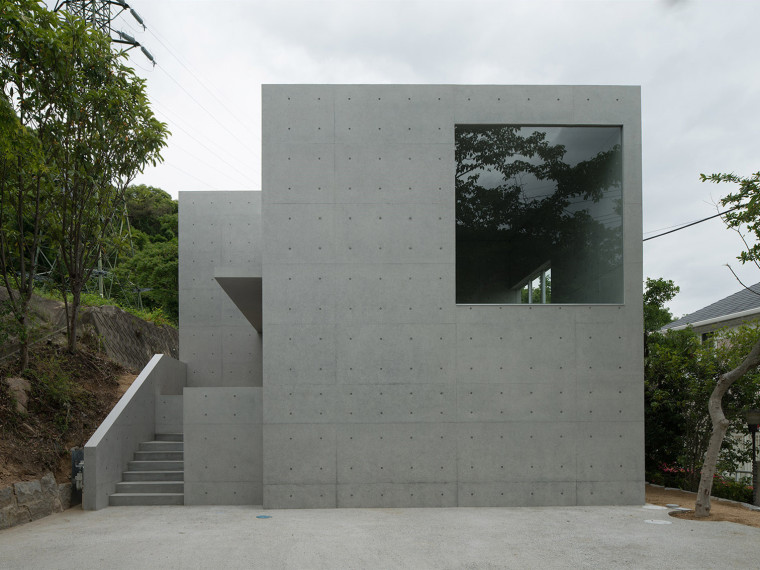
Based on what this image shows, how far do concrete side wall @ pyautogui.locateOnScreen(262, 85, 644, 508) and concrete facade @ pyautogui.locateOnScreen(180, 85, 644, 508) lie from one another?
0.02 m

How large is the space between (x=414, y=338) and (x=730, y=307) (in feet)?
37.6

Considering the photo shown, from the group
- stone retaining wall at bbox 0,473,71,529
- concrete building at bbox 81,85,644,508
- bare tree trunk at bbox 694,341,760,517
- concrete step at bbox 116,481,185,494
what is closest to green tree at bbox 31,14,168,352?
concrete building at bbox 81,85,644,508

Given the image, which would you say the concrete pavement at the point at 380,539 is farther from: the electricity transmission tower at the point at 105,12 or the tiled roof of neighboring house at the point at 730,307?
the electricity transmission tower at the point at 105,12

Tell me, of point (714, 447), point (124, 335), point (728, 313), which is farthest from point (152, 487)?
point (728, 313)

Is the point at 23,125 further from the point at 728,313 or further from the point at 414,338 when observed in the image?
the point at 728,313

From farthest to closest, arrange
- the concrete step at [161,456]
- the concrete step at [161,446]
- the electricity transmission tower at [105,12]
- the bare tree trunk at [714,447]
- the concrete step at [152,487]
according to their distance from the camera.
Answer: the electricity transmission tower at [105,12] → the concrete step at [161,446] → the concrete step at [161,456] → the concrete step at [152,487] → the bare tree trunk at [714,447]

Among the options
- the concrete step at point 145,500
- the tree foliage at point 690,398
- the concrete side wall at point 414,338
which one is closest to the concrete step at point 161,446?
the concrete step at point 145,500

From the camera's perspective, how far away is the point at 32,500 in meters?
7.18

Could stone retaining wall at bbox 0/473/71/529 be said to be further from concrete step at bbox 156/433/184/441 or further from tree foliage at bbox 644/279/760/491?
tree foliage at bbox 644/279/760/491

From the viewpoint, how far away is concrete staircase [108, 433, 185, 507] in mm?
8156

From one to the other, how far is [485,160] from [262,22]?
209 inches

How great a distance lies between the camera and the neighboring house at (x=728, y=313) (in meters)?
13.4

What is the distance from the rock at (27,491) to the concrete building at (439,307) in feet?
3.00

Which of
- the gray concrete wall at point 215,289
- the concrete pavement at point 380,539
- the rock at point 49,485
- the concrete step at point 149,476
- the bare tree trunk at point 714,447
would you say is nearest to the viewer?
the concrete pavement at point 380,539
